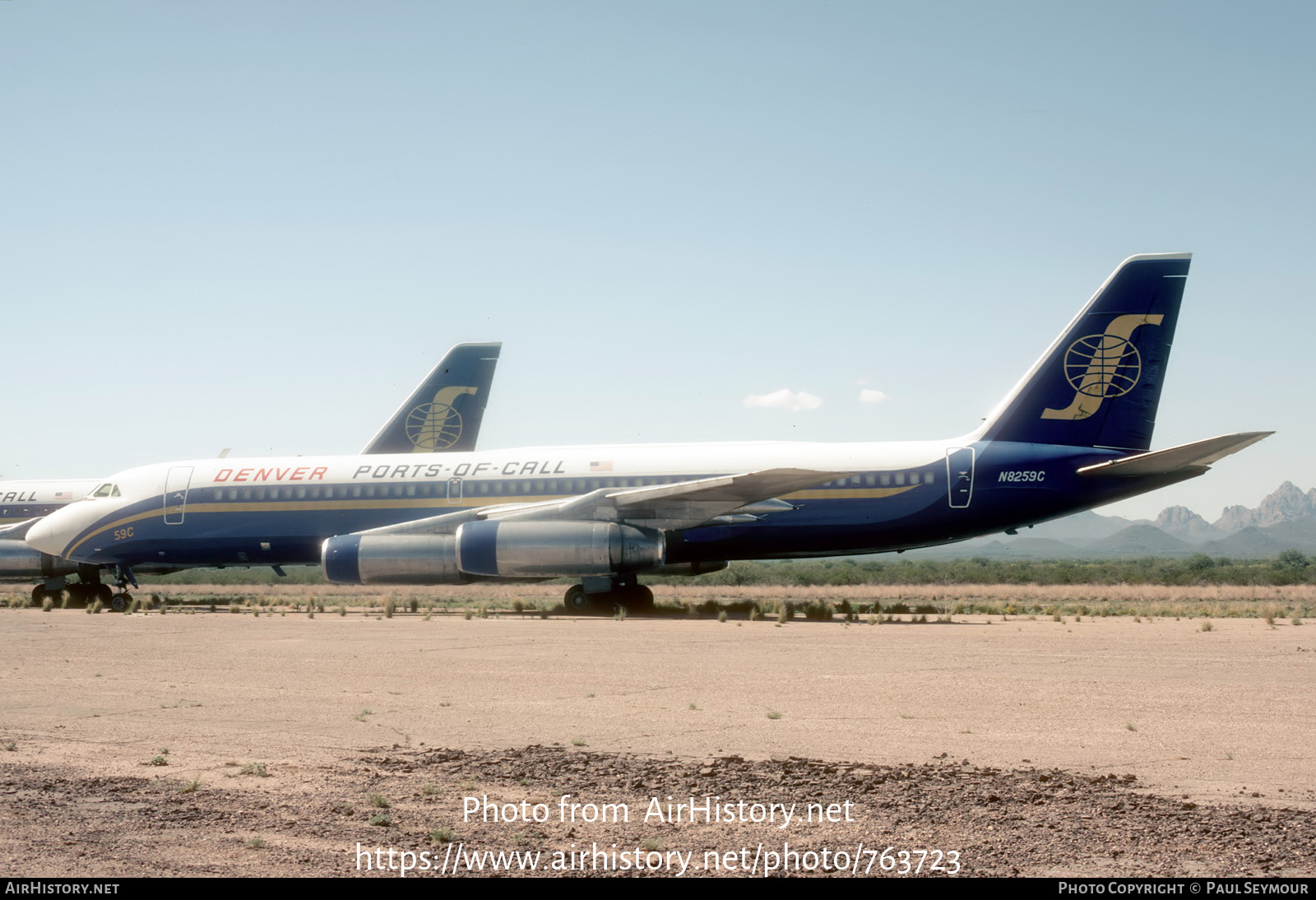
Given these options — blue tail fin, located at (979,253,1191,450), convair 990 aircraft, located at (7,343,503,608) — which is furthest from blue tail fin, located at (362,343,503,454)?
blue tail fin, located at (979,253,1191,450)

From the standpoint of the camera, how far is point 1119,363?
22844 millimetres

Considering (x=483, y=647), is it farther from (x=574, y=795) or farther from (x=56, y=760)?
(x=574, y=795)

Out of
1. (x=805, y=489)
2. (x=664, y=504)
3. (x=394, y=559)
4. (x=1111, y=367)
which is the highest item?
(x=1111, y=367)

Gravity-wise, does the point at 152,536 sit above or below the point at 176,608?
above

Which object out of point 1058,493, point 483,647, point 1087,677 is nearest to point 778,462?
point 1058,493

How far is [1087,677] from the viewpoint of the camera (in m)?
12.0

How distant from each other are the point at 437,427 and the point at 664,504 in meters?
12.7

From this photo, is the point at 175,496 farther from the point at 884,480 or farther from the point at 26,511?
the point at 884,480

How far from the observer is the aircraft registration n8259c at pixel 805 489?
71.7 ft

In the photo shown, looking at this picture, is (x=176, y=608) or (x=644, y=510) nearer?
(x=644, y=510)

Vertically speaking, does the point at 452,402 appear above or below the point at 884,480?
above

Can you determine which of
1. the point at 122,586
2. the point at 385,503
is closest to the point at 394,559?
the point at 385,503

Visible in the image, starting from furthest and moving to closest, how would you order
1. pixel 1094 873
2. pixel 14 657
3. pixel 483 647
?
pixel 483 647
pixel 14 657
pixel 1094 873

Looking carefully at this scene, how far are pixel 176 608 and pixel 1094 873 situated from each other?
2581 cm
